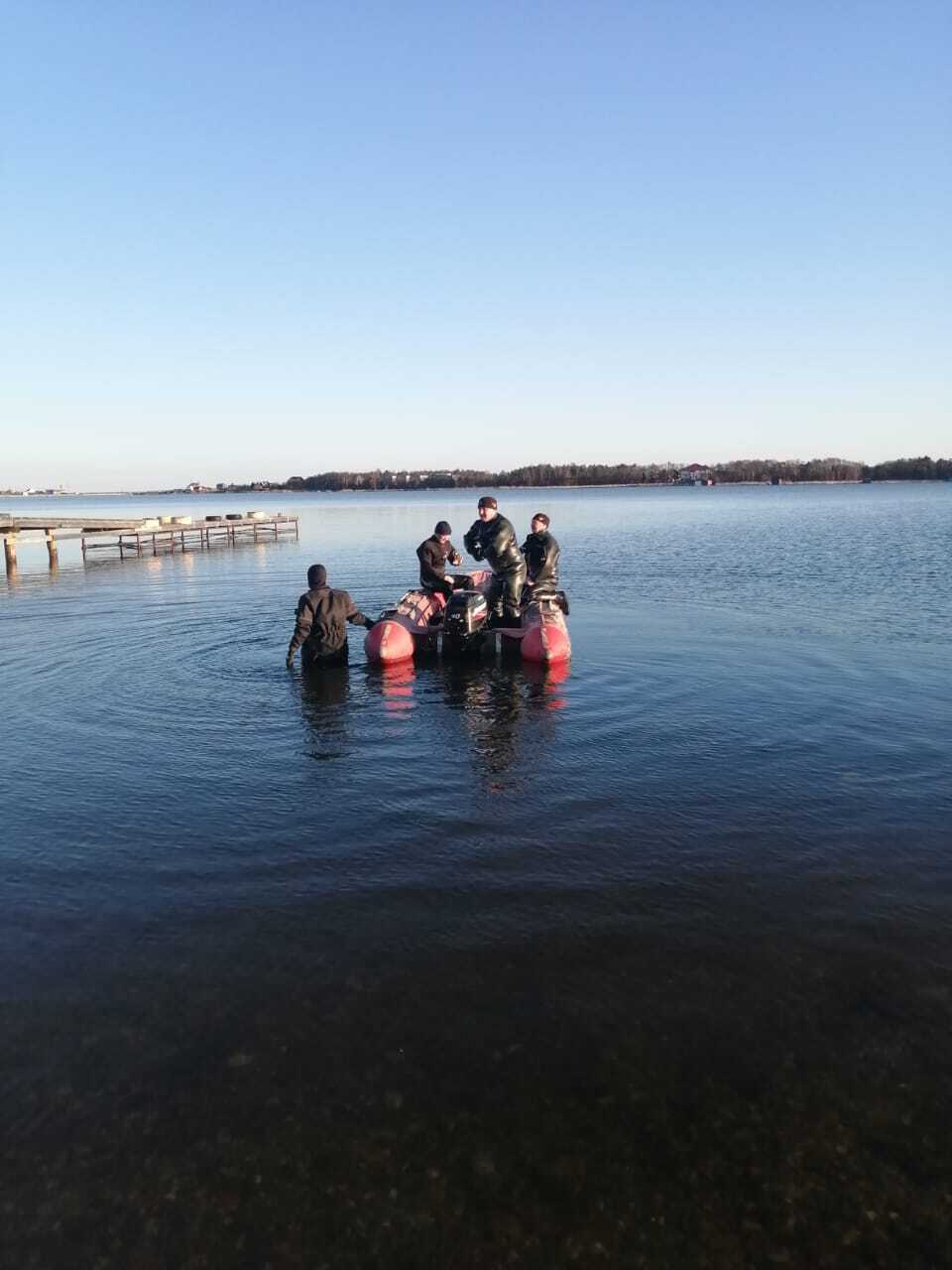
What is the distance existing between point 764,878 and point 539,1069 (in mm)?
2814

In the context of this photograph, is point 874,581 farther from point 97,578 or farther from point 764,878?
point 97,578

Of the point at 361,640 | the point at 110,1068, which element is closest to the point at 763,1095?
the point at 110,1068

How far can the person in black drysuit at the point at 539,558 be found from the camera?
15913 millimetres

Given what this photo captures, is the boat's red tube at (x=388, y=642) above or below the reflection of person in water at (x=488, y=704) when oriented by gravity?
above

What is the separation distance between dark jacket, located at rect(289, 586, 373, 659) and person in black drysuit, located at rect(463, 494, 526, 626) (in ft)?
8.10

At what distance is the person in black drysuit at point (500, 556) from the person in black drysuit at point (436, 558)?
424 mm

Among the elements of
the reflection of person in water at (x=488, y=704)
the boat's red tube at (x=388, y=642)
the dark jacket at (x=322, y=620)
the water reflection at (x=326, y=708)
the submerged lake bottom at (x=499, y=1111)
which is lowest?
the submerged lake bottom at (x=499, y=1111)

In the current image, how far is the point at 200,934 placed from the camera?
19.1 ft

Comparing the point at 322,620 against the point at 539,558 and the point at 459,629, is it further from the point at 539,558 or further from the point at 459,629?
the point at 539,558

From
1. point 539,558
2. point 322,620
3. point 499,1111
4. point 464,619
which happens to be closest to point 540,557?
point 539,558

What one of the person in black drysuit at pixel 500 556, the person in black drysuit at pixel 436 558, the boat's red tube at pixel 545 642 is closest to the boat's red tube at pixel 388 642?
the person in black drysuit at pixel 436 558

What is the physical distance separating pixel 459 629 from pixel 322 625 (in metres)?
2.40

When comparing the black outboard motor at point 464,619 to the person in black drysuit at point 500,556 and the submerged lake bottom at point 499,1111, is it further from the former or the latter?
the submerged lake bottom at point 499,1111

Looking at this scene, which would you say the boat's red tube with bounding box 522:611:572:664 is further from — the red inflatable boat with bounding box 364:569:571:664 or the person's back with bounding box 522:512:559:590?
the person's back with bounding box 522:512:559:590
